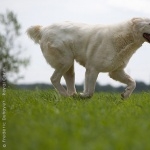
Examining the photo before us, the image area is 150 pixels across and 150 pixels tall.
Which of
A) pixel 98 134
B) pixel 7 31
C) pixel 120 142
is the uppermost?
pixel 120 142

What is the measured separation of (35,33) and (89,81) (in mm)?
1933

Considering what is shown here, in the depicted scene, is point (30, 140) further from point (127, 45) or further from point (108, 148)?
point (127, 45)

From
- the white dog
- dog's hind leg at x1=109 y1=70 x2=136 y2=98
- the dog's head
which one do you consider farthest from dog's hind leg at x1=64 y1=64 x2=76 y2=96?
the dog's head

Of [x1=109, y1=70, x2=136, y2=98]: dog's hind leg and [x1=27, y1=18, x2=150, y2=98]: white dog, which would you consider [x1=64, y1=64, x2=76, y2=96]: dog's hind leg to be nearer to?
[x1=27, y1=18, x2=150, y2=98]: white dog

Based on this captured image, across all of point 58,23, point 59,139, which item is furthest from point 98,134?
point 58,23

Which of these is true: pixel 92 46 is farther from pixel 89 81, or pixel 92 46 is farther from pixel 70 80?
pixel 70 80

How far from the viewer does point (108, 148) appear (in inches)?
118

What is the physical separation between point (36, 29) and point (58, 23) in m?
0.60

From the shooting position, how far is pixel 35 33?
10250 mm

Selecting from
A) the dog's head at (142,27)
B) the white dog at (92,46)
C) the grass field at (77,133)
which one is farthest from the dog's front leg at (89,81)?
the grass field at (77,133)

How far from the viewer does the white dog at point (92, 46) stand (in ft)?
30.2

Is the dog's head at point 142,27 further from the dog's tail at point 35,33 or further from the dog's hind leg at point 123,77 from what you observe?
the dog's tail at point 35,33

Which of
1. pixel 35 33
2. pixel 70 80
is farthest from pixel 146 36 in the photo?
pixel 35 33

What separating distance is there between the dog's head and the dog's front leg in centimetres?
126
